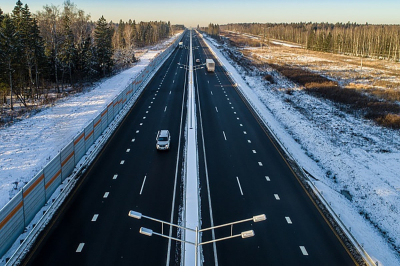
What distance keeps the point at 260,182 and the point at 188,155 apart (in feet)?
23.4

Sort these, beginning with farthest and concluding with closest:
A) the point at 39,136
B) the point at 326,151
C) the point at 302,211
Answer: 1. the point at 39,136
2. the point at 326,151
3. the point at 302,211

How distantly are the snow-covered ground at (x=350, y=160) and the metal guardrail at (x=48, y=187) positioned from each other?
17518 mm

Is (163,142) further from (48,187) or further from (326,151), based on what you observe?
(326,151)

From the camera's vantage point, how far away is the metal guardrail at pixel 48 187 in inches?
554

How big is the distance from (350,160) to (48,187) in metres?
24.1

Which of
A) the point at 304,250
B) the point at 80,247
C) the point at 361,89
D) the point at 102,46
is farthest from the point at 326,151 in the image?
the point at 102,46

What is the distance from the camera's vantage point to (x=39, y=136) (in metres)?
29.4

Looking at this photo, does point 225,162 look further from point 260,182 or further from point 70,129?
point 70,129

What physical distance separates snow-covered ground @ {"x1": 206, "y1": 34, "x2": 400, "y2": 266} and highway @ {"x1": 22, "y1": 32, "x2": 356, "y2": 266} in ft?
6.40

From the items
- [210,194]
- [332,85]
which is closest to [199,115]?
[210,194]

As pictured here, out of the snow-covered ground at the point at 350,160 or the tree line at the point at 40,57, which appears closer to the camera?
the snow-covered ground at the point at 350,160

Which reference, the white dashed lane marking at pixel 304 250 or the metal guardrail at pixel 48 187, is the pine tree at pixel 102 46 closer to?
the metal guardrail at pixel 48 187

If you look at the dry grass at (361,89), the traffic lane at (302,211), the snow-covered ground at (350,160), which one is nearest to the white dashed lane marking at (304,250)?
the traffic lane at (302,211)

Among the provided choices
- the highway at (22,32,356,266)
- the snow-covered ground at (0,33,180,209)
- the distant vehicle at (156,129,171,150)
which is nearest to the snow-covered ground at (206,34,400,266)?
the highway at (22,32,356,266)
